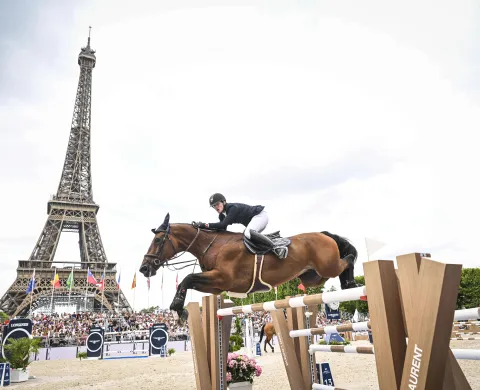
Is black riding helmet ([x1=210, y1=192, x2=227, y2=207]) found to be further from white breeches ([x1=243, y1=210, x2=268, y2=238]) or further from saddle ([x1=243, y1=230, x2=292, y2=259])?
saddle ([x1=243, y1=230, x2=292, y2=259])

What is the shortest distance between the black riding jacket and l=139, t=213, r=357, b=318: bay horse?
0.09m

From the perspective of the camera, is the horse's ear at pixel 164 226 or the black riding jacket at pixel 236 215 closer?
the horse's ear at pixel 164 226

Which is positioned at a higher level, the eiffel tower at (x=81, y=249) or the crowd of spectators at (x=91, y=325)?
the eiffel tower at (x=81, y=249)

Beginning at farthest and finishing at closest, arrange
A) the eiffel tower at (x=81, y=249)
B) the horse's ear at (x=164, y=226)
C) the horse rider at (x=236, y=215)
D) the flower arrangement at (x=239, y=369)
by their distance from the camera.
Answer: the eiffel tower at (x=81, y=249), the flower arrangement at (x=239, y=369), the horse rider at (x=236, y=215), the horse's ear at (x=164, y=226)

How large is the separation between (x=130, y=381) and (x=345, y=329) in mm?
6364

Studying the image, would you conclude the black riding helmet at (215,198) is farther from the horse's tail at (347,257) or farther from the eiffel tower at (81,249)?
the eiffel tower at (81,249)

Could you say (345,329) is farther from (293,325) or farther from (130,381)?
(130,381)

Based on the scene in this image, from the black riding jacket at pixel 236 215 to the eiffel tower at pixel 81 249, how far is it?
94.7ft

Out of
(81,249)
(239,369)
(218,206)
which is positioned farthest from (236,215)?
(81,249)

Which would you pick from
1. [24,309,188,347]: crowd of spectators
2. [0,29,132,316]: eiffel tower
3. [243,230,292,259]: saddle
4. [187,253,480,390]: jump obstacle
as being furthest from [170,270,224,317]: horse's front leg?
[0,29,132,316]: eiffel tower

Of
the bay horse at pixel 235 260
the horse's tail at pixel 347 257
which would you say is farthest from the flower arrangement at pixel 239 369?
the horse's tail at pixel 347 257

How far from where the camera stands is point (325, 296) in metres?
2.46

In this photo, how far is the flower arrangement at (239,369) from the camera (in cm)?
580

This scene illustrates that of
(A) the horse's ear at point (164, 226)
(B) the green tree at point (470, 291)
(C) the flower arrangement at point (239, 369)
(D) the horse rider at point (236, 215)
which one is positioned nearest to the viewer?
(A) the horse's ear at point (164, 226)
